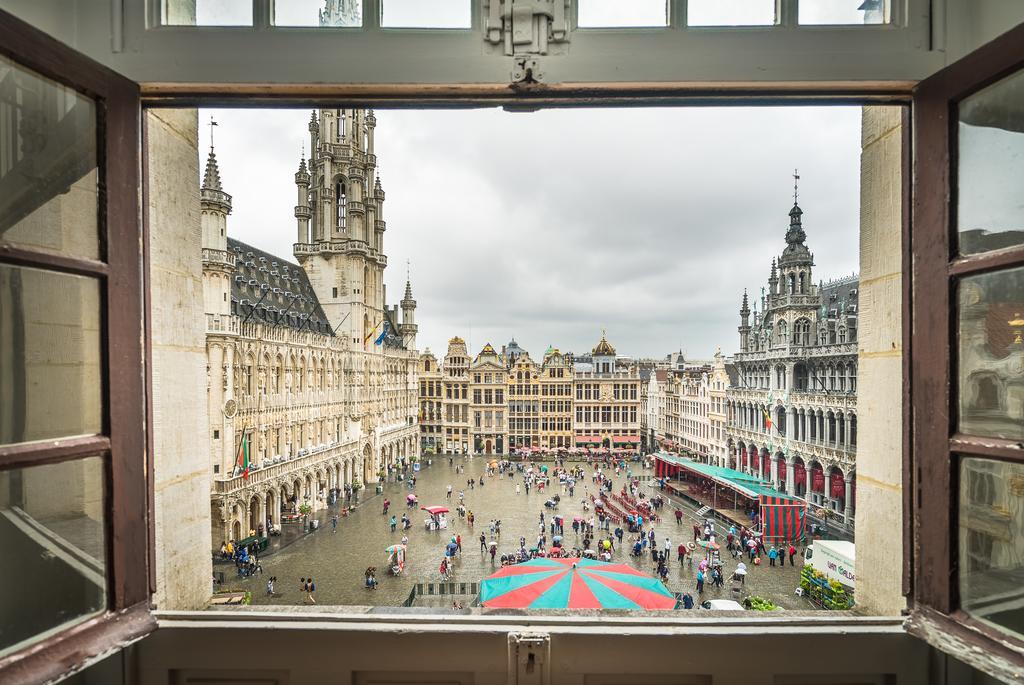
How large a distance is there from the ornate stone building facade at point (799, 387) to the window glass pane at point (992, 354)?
28.5 m

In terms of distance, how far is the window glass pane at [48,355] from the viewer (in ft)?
5.55

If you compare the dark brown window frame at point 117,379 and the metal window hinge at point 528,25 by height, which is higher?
the metal window hinge at point 528,25

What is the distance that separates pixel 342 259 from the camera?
38312 millimetres

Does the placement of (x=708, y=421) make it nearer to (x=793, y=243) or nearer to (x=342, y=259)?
(x=793, y=243)

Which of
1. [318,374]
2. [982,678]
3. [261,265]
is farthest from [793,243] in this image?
[982,678]

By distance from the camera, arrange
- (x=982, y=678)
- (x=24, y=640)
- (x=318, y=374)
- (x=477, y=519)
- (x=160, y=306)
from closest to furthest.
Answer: (x=24, y=640) < (x=982, y=678) < (x=160, y=306) < (x=477, y=519) < (x=318, y=374)

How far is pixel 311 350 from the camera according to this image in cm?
3034

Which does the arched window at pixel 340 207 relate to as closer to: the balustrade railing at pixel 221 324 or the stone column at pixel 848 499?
the balustrade railing at pixel 221 324

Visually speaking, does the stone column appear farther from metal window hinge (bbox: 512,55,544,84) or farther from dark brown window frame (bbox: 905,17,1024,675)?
metal window hinge (bbox: 512,55,544,84)

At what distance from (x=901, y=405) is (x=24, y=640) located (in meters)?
3.34

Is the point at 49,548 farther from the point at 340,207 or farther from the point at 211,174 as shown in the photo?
the point at 340,207

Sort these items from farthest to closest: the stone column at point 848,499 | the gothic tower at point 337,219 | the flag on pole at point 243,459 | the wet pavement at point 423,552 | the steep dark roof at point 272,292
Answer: the gothic tower at point 337,219 < the steep dark roof at point 272,292 < the stone column at point 848,499 < the flag on pole at point 243,459 < the wet pavement at point 423,552

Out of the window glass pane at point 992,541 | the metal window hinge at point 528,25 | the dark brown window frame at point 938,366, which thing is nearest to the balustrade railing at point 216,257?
the metal window hinge at point 528,25

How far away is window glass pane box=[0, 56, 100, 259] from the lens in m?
1.70
